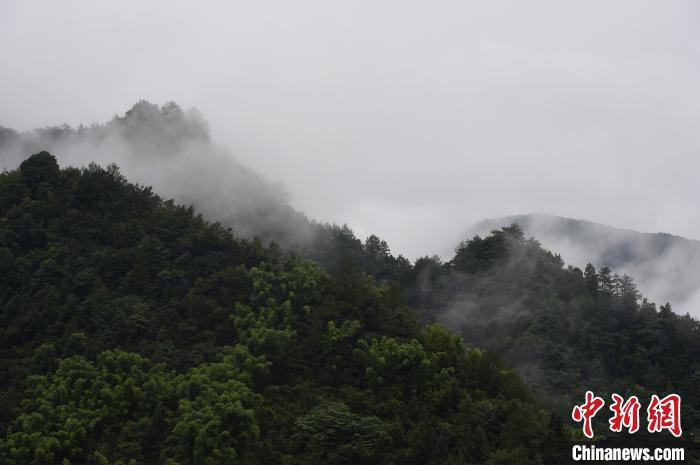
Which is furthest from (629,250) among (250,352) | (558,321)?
(250,352)

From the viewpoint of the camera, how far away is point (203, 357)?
27047 mm

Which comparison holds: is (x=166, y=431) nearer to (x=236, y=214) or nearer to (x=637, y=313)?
(x=236, y=214)

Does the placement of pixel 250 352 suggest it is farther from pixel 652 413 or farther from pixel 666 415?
pixel 666 415

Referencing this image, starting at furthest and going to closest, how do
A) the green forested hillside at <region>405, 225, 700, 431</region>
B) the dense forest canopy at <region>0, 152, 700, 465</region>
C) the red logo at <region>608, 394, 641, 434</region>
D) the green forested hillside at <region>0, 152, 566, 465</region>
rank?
the green forested hillside at <region>405, 225, 700, 431</region> → the dense forest canopy at <region>0, 152, 700, 465</region> → the green forested hillside at <region>0, 152, 566, 465</region> → the red logo at <region>608, 394, 641, 434</region>

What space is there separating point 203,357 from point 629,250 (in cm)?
4183

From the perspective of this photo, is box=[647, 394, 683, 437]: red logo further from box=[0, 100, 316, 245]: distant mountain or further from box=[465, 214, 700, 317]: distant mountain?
box=[465, 214, 700, 317]: distant mountain

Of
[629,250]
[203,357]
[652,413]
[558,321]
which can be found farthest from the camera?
[629,250]

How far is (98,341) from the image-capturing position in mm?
26875

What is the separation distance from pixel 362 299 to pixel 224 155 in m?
23.1

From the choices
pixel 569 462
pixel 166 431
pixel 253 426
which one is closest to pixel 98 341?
pixel 166 431

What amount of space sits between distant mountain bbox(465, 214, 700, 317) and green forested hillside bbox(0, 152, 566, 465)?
30.0 meters

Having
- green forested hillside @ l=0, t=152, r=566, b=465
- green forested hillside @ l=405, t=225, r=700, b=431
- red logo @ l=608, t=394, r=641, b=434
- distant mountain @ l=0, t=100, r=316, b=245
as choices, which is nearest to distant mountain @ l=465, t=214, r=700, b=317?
green forested hillside @ l=405, t=225, r=700, b=431

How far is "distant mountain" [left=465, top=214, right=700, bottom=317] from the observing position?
189 ft

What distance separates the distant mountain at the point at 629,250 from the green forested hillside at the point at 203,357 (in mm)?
30043
